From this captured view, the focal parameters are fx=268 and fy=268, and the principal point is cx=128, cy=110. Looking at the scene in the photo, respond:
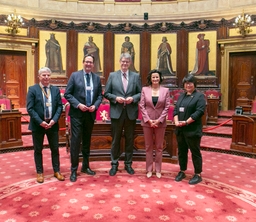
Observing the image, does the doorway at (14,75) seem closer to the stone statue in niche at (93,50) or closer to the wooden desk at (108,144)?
the stone statue in niche at (93,50)

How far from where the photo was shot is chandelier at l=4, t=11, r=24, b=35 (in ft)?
31.7

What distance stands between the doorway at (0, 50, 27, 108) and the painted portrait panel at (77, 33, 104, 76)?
2221 millimetres

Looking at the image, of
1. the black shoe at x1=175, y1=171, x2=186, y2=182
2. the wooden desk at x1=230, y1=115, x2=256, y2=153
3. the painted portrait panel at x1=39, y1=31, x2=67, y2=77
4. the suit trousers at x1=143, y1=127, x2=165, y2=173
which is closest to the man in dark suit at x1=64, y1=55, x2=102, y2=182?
the suit trousers at x1=143, y1=127, x2=165, y2=173

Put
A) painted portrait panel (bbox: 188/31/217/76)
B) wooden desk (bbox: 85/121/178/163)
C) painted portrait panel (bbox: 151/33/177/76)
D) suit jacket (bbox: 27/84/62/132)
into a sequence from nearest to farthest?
1. suit jacket (bbox: 27/84/62/132)
2. wooden desk (bbox: 85/121/178/163)
3. painted portrait panel (bbox: 188/31/217/76)
4. painted portrait panel (bbox: 151/33/177/76)

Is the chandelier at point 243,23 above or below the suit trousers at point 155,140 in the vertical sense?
above

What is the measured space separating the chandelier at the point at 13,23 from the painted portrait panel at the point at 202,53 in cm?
669

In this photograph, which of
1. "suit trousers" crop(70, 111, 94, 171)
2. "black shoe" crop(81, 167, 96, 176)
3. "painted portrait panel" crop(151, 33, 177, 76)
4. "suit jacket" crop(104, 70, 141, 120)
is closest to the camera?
"suit trousers" crop(70, 111, 94, 171)

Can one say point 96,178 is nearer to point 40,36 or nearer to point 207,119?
point 207,119

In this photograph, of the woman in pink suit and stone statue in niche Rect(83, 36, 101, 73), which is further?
stone statue in niche Rect(83, 36, 101, 73)

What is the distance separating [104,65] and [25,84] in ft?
10.9

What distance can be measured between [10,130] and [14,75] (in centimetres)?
580

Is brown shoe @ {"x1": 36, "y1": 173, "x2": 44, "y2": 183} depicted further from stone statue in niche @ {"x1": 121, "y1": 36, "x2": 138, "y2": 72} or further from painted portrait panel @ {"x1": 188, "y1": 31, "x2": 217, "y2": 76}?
painted portrait panel @ {"x1": 188, "y1": 31, "x2": 217, "y2": 76}

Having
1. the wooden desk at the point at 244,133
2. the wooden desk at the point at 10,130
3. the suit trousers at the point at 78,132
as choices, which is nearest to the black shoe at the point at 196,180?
the suit trousers at the point at 78,132

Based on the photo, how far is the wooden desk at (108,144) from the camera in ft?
15.3
